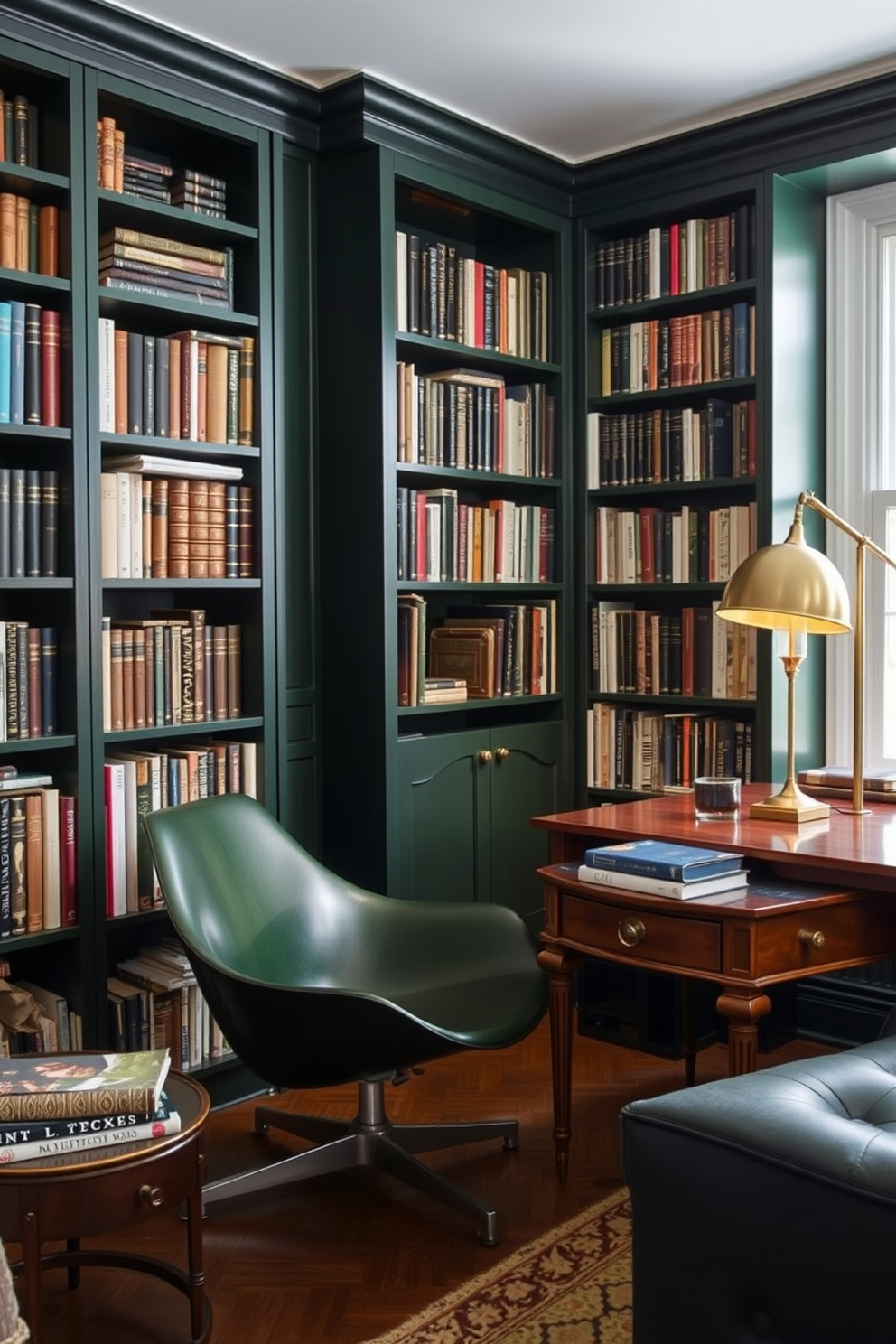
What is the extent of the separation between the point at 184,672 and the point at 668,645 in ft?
5.05

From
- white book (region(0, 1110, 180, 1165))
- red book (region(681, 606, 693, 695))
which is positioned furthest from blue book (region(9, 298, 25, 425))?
red book (region(681, 606, 693, 695))

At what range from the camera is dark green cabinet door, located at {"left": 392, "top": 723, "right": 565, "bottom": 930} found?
3.73 metres

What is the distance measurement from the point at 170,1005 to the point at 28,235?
1.89m

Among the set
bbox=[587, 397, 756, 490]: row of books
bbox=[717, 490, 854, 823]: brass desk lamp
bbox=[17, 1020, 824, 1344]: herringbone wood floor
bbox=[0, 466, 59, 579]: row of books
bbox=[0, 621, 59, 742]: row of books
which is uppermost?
bbox=[587, 397, 756, 490]: row of books

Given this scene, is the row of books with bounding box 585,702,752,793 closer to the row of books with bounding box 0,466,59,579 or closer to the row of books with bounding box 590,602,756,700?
the row of books with bounding box 590,602,756,700

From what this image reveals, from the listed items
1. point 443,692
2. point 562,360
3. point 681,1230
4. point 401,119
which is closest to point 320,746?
point 443,692

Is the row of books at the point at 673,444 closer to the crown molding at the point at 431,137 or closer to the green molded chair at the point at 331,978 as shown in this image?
the crown molding at the point at 431,137

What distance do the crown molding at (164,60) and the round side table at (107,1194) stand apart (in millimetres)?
2341

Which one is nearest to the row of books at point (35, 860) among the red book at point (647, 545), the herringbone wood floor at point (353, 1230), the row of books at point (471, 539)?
the herringbone wood floor at point (353, 1230)

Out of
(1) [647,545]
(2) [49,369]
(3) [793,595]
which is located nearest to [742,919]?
(3) [793,595]

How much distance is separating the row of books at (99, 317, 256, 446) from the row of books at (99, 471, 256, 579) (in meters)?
0.12

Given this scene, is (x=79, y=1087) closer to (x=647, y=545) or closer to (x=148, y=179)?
(x=148, y=179)

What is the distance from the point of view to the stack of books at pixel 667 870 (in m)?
2.57

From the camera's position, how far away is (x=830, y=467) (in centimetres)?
398
